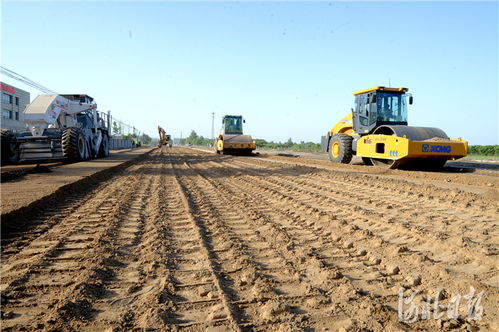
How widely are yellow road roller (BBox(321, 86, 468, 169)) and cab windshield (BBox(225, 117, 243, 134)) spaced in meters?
11.3

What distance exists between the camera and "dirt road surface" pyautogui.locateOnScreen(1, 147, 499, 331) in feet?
7.51

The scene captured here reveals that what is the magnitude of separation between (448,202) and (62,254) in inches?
Result: 233

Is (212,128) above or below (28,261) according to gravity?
above

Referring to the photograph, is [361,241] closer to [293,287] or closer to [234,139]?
[293,287]

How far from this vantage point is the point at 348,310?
238 cm

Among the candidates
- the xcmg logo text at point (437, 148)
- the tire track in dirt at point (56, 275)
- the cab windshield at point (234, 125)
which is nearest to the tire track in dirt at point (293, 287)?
the tire track in dirt at point (56, 275)

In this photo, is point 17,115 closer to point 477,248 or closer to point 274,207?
point 274,207

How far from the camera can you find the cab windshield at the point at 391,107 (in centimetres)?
1277

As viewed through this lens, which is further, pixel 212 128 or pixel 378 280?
pixel 212 128

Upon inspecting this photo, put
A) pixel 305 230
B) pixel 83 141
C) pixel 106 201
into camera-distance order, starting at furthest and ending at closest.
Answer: pixel 83 141 → pixel 106 201 → pixel 305 230

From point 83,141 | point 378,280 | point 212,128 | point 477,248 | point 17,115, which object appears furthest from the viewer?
point 212,128

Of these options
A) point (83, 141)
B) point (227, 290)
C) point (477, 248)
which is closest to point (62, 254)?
point (227, 290)

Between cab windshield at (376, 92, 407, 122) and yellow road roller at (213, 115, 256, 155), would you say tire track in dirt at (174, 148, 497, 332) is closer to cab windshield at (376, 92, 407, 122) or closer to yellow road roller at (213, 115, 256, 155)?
cab windshield at (376, 92, 407, 122)

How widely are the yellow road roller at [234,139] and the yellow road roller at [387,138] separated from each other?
31.1 ft
